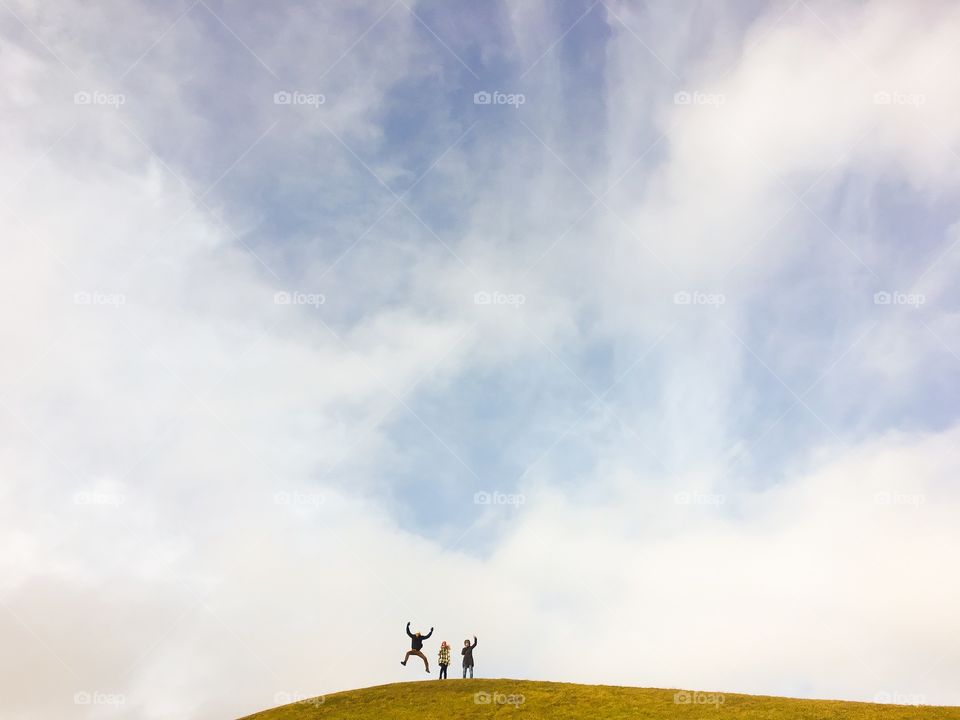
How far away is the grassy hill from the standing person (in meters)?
0.76

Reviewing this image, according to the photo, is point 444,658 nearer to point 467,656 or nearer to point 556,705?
point 467,656

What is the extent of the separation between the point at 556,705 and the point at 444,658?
27.6 feet

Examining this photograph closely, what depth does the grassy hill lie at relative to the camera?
31.9 meters

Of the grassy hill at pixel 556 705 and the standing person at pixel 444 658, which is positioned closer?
the grassy hill at pixel 556 705

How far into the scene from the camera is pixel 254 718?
1451 inches

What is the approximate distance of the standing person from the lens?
1602 inches

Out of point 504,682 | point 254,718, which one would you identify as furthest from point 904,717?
point 254,718

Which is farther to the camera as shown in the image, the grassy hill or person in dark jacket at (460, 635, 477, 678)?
person in dark jacket at (460, 635, 477, 678)

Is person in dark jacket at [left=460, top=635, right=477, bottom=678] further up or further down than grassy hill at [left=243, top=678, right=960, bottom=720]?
further up

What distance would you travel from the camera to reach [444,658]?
40.8m

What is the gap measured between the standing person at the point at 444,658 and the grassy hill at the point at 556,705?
756 mm

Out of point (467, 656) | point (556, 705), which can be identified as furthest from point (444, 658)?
point (556, 705)

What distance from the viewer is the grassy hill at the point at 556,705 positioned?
3188cm

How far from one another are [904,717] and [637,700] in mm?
12429
